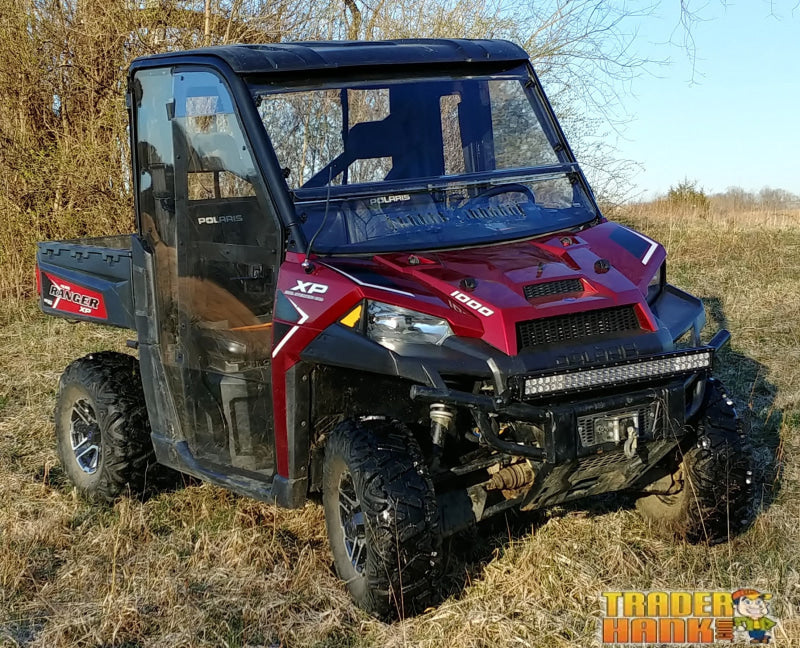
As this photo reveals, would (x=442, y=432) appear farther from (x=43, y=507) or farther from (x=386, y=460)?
(x=43, y=507)

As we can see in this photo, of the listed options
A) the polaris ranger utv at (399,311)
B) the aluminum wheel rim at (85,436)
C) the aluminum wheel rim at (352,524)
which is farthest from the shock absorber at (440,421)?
Result: the aluminum wheel rim at (85,436)

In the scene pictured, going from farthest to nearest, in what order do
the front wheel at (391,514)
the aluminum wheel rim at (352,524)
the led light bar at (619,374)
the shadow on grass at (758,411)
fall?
the shadow on grass at (758,411) < the aluminum wheel rim at (352,524) < the front wheel at (391,514) < the led light bar at (619,374)

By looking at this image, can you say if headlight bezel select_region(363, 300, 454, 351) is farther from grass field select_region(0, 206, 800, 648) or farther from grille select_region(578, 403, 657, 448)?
grass field select_region(0, 206, 800, 648)

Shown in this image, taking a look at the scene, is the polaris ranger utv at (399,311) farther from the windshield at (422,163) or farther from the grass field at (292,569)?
the grass field at (292,569)

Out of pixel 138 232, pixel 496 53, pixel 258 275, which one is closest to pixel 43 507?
pixel 138 232

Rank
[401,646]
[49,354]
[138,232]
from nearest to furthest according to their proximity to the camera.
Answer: [401,646]
[138,232]
[49,354]

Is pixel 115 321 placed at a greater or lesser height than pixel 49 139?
lesser

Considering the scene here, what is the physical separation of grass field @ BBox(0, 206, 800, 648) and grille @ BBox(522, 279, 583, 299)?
119cm

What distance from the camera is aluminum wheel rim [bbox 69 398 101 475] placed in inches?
225

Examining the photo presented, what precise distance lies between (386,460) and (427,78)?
6.12 feet

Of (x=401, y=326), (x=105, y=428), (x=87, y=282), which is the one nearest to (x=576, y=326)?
(x=401, y=326)

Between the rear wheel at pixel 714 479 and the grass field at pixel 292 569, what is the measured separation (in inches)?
4.9

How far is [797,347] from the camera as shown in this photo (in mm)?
8180

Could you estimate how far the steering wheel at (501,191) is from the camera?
4465mm
